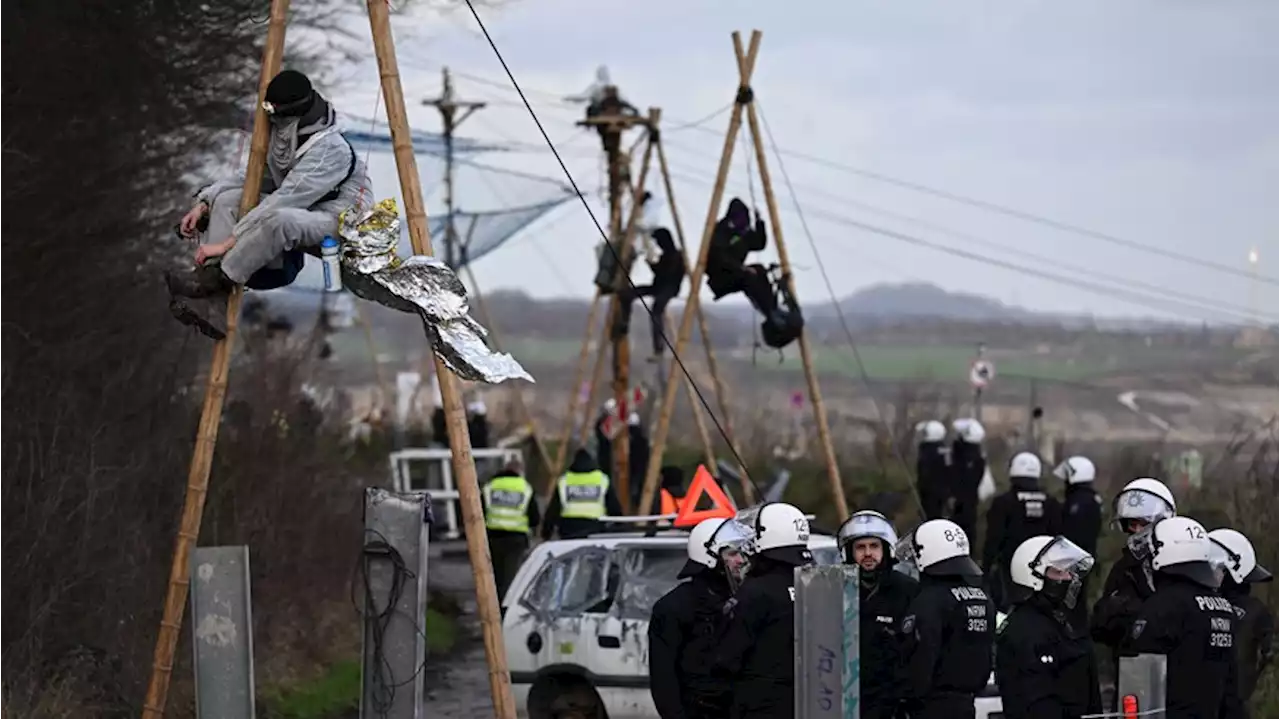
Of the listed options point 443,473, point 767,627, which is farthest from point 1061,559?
point 443,473

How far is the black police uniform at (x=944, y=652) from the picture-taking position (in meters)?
11.0

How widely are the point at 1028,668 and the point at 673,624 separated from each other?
68.7 inches

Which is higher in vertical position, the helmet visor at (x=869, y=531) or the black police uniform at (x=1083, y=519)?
the black police uniform at (x=1083, y=519)

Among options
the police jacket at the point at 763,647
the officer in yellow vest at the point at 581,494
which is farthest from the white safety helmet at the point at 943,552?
the officer in yellow vest at the point at 581,494

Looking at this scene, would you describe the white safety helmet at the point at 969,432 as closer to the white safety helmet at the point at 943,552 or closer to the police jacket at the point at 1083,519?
the police jacket at the point at 1083,519

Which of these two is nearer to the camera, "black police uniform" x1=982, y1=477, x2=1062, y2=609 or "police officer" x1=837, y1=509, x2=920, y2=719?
"police officer" x1=837, y1=509, x2=920, y2=719

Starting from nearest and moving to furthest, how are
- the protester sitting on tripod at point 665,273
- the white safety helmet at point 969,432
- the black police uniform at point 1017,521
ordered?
the black police uniform at point 1017,521 < the protester sitting on tripod at point 665,273 < the white safety helmet at point 969,432

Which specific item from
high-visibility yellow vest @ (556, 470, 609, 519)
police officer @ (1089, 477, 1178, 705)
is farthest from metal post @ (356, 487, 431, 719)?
high-visibility yellow vest @ (556, 470, 609, 519)

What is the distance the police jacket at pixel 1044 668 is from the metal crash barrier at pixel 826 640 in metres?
2.61

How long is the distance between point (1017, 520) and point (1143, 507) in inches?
282

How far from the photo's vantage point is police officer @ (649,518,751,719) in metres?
11.7

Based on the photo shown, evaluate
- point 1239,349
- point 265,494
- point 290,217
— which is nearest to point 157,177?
point 265,494

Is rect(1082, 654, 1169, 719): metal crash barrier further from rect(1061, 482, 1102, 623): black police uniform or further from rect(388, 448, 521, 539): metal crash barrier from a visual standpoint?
rect(388, 448, 521, 539): metal crash barrier

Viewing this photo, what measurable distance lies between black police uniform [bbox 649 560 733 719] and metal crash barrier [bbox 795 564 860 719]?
110 inches
